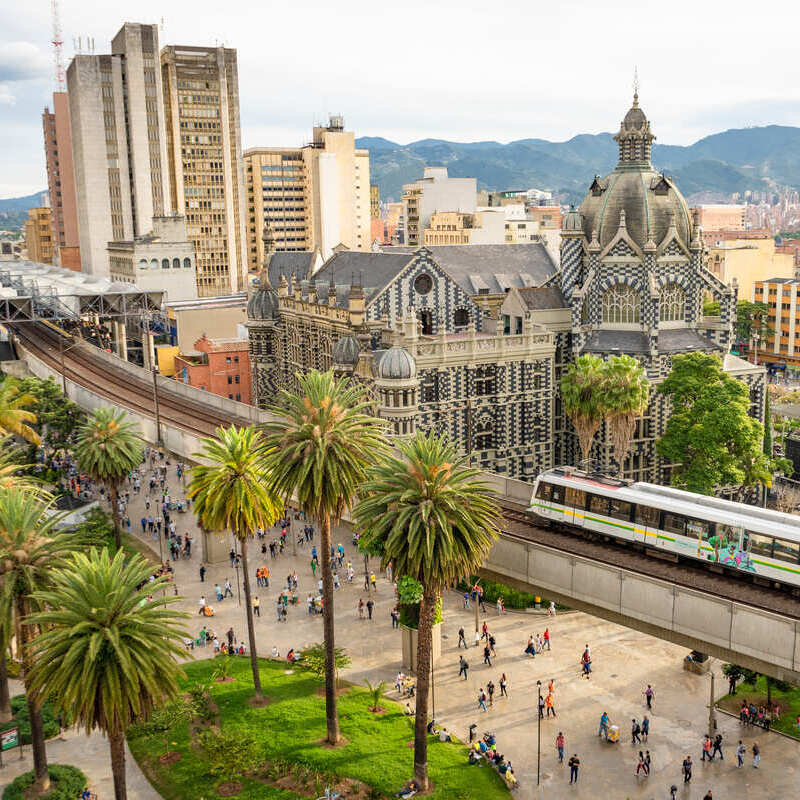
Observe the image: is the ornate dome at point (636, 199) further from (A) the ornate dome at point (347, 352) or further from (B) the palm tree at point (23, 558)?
(B) the palm tree at point (23, 558)

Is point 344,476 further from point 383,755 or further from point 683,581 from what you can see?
point 683,581

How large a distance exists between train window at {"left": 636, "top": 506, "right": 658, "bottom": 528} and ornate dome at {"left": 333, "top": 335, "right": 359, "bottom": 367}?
143ft

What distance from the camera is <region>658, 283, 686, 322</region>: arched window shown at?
90.9 m

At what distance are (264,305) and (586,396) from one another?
5281 cm

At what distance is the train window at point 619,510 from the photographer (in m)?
53.8

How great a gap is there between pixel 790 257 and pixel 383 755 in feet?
565

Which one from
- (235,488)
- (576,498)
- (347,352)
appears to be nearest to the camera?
(235,488)

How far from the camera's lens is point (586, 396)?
7694 centimetres

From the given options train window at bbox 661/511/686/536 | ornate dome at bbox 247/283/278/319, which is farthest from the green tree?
ornate dome at bbox 247/283/278/319

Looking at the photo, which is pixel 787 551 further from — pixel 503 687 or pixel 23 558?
pixel 23 558

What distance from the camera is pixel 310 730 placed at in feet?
171

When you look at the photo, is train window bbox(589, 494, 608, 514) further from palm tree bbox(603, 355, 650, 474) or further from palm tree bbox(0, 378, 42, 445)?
palm tree bbox(0, 378, 42, 445)

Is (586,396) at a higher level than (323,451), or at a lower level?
lower

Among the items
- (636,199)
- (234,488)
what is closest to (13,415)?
(234,488)
